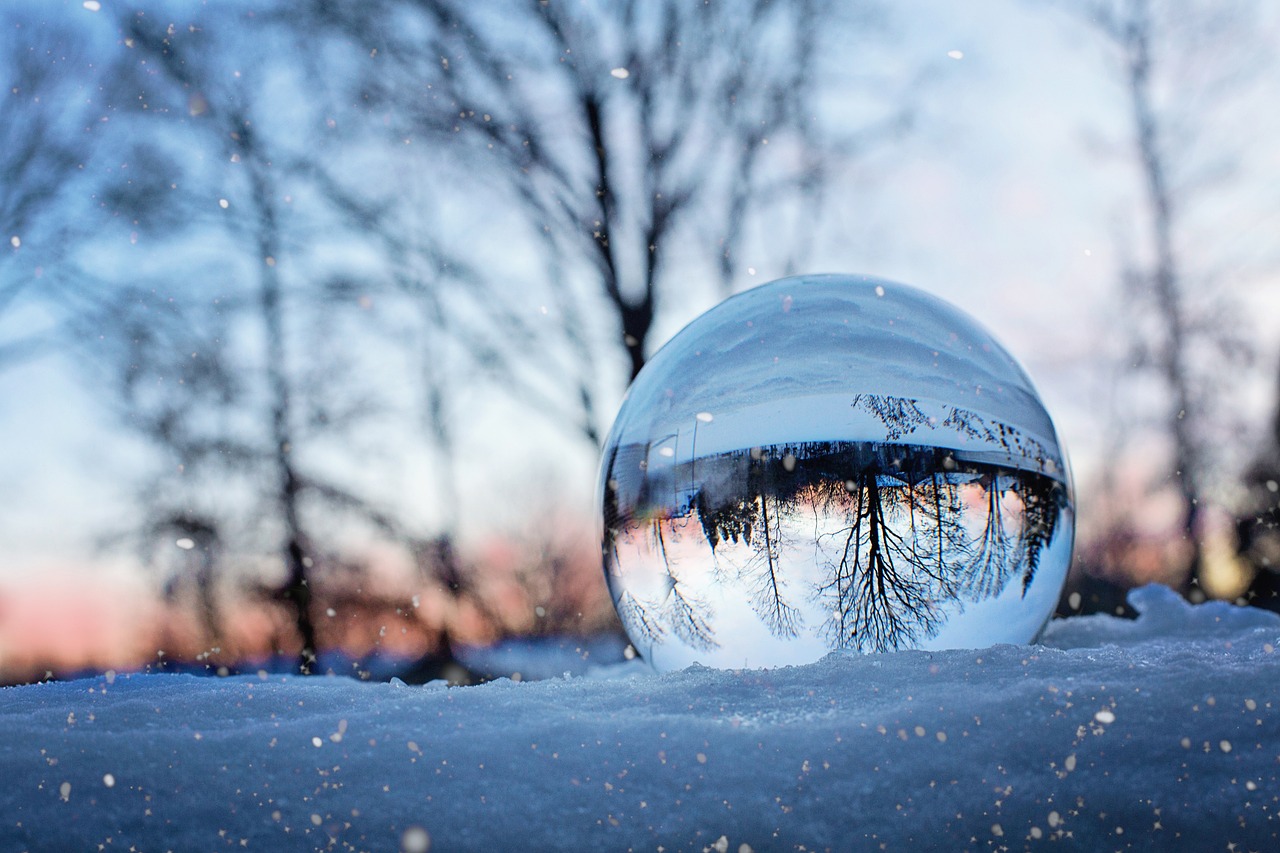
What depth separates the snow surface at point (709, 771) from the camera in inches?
57.9

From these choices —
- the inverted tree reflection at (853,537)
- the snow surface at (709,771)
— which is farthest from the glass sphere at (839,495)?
the snow surface at (709,771)

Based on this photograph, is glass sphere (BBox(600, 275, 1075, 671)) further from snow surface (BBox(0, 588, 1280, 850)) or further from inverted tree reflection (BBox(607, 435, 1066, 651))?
snow surface (BBox(0, 588, 1280, 850))

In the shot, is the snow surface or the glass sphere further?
the glass sphere

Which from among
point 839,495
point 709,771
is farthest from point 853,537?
point 709,771

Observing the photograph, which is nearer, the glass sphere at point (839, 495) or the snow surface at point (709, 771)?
the snow surface at point (709, 771)

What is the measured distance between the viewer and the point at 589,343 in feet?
22.6

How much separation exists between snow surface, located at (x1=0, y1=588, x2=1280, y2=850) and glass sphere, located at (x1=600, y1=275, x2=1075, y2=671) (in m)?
0.50

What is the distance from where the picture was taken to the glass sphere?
2.41m

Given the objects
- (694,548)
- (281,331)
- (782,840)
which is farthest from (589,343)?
(782,840)

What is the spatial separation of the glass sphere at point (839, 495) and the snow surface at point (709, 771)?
1.64 ft

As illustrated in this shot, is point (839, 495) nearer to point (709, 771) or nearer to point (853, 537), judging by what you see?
point (853, 537)

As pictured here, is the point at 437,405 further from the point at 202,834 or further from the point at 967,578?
the point at 202,834

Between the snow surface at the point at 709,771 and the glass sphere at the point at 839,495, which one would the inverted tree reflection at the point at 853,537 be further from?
the snow surface at the point at 709,771

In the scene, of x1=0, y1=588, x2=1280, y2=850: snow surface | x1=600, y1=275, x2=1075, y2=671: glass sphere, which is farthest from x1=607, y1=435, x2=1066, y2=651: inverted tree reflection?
x1=0, y1=588, x2=1280, y2=850: snow surface
